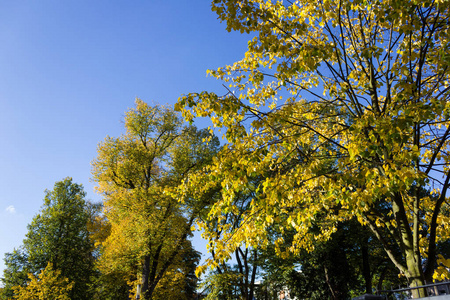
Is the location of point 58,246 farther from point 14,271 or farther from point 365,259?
point 365,259

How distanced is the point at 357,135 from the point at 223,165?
2.08m

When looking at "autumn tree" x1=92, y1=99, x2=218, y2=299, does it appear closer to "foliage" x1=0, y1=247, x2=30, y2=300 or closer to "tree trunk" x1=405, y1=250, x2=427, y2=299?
"foliage" x1=0, y1=247, x2=30, y2=300

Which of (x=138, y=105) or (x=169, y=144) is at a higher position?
(x=138, y=105)

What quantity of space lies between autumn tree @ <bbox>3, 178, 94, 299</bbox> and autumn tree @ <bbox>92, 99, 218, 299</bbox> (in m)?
4.70

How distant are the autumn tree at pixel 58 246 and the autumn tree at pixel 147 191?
4.70 metres

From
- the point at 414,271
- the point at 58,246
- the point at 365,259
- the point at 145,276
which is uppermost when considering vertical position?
the point at 58,246

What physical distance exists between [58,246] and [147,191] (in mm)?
10495

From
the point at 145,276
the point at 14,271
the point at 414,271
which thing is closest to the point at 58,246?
the point at 14,271

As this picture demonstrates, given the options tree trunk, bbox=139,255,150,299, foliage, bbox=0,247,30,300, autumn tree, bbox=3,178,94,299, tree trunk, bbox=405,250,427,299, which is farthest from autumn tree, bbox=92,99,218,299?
tree trunk, bbox=405,250,427,299

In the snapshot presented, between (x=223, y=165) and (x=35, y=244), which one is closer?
(x=223, y=165)

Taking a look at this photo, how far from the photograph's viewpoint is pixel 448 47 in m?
4.34

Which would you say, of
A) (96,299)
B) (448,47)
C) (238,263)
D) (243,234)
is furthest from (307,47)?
(96,299)

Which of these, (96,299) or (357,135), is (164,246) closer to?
(96,299)

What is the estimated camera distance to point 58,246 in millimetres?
22109
